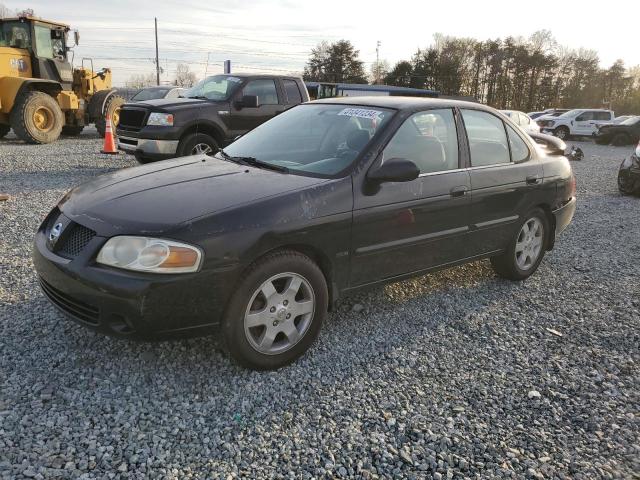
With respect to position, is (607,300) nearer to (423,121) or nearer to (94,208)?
(423,121)

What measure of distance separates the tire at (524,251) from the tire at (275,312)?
84.9 inches

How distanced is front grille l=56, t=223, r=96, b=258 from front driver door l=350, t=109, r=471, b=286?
1.58m

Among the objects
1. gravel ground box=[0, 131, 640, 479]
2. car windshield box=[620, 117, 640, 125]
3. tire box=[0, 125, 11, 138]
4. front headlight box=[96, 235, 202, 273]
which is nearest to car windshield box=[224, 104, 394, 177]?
front headlight box=[96, 235, 202, 273]

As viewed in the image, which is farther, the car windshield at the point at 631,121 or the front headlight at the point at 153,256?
the car windshield at the point at 631,121

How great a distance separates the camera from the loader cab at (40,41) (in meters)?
13.6

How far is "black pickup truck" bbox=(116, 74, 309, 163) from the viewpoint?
8.60m

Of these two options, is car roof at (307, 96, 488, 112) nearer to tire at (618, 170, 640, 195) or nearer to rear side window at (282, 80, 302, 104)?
rear side window at (282, 80, 302, 104)

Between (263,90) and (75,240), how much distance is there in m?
7.23

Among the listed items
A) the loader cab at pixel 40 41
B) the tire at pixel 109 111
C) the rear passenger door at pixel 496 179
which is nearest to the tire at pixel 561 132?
the tire at pixel 109 111

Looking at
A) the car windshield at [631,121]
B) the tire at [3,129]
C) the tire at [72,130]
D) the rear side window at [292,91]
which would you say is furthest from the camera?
the car windshield at [631,121]

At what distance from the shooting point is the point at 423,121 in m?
3.86

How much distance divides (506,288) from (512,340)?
109 cm

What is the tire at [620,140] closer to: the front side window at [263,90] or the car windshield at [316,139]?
the front side window at [263,90]

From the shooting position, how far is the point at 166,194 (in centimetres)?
309
